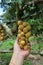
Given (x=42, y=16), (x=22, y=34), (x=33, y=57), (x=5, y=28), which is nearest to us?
(x=22, y=34)

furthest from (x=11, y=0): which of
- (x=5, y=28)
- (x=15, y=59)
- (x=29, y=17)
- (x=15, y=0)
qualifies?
(x=15, y=59)

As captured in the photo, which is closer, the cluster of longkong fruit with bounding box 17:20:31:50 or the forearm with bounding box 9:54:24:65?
the cluster of longkong fruit with bounding box 17:20:31:50

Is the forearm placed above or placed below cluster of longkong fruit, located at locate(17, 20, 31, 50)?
below

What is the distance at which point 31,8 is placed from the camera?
1173mm

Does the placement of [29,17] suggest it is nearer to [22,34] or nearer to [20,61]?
[22,34]

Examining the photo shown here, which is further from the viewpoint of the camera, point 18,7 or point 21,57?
point 21,57

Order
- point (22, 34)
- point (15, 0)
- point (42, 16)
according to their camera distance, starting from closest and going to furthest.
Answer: point (15, 0) → point (22, 34) → point (42, 16)

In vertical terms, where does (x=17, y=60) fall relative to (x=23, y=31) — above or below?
below

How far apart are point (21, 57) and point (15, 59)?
0.15 ft

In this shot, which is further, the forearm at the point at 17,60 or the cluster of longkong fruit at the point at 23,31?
the forearm at the point at 17,60

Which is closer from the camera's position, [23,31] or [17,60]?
[23,31]

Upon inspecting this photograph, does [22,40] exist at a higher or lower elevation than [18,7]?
lower

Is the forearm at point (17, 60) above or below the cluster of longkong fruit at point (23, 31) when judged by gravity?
below

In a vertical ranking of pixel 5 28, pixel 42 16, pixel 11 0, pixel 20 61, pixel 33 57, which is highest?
pixel 11 0
